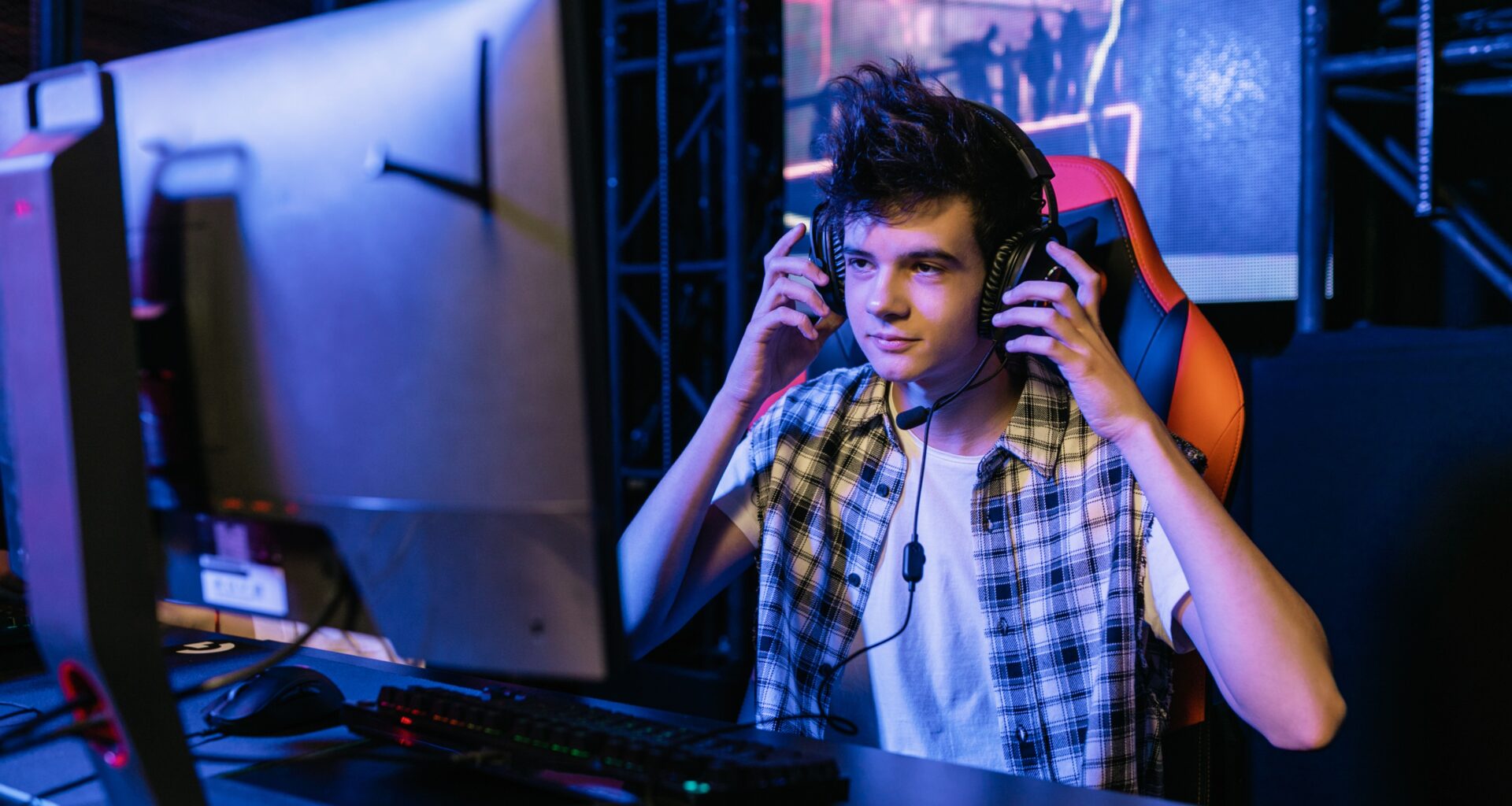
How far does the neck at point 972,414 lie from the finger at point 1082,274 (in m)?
0.19

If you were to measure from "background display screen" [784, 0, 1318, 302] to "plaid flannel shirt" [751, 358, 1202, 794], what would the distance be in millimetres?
801

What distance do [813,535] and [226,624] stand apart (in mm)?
726

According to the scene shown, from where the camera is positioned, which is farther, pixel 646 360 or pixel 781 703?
pixel 646 360

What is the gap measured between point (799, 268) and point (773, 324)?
0.23 ft

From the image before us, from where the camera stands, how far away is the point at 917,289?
120cm

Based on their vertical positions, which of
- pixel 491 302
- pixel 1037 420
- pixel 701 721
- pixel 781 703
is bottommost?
pixel 781 703

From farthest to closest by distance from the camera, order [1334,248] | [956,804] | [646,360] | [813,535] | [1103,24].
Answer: [646,360]
[1103,24]
[1334,248]
[813,535]
[956,804]

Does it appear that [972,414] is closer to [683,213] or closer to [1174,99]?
[1174,99]

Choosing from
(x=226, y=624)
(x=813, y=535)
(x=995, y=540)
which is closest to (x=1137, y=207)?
(x=995, y=540)

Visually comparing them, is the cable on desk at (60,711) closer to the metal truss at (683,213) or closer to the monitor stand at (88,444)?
the monitor stand at (88,444)

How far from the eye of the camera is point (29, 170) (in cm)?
62

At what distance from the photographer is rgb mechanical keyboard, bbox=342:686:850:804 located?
661mm

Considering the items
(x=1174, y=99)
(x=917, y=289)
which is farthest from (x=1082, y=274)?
(x=1174, y=99)

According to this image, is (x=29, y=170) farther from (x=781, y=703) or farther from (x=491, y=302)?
(x=781, y=703)
